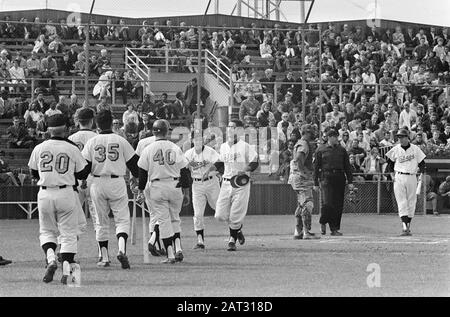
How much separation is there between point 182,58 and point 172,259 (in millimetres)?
12525

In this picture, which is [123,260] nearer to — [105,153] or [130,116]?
[105,153]

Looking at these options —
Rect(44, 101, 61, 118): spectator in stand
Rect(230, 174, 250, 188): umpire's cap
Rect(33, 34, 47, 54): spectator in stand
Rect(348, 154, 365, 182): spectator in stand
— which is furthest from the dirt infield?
Rect(33, 34, 47, 54): spectator in stand

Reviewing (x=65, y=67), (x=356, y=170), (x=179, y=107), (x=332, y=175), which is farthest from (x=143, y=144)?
(x=356, y=170)

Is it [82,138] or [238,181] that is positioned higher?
[82,138]

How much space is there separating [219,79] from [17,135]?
17.6 ft

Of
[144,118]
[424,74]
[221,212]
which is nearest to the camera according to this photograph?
[221,212]

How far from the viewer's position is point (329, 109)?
28.3 metres

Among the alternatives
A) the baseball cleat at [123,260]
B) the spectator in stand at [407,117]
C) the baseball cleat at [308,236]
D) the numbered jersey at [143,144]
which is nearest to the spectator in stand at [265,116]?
the spectator in stand at [407,117]

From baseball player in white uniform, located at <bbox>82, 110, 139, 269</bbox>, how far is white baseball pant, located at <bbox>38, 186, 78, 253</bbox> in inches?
54.3

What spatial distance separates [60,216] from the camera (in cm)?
1264

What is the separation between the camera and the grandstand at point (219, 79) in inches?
1000
